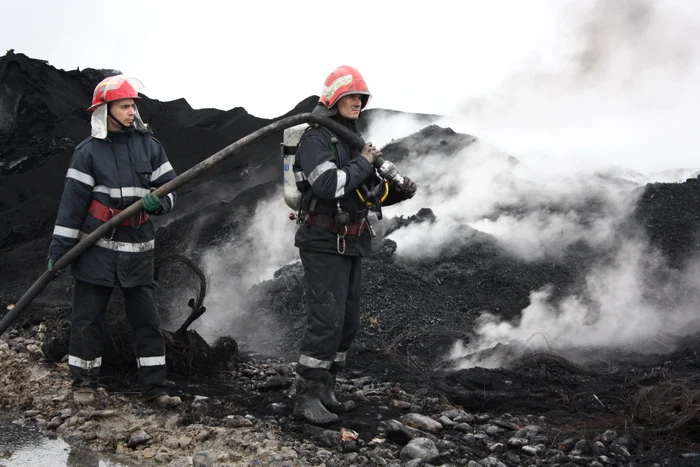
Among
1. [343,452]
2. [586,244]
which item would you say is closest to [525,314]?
[586,244]

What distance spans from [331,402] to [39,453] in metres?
1.88

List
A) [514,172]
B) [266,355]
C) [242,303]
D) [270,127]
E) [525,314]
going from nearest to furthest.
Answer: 1. [270,127]
2. [266,355]
3. [525,314]
4. [242,303]
5. [514,172]

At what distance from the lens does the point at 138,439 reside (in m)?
4.46

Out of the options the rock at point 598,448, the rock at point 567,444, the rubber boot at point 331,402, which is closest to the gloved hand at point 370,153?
the rubber boot at point 331,402

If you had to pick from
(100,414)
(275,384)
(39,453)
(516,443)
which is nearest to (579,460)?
(516,443)

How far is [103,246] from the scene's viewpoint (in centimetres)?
514

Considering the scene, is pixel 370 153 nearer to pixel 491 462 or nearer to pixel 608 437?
pixel 491 462

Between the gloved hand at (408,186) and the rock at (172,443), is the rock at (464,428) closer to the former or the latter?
the gloved hand at (408,186)

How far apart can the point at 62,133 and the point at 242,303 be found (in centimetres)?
658

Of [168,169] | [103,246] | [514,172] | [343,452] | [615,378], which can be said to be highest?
[514,172]

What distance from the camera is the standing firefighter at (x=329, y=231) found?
466 centimetres

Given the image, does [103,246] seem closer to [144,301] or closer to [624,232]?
[144,301]

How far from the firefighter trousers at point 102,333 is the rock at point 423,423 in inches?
73.4

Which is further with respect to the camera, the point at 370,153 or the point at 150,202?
the point at 150,202
